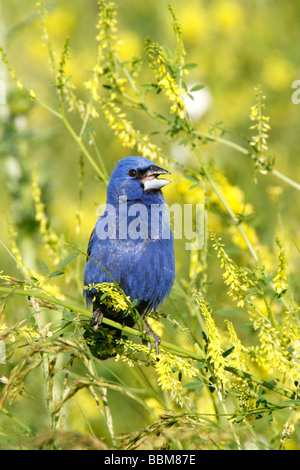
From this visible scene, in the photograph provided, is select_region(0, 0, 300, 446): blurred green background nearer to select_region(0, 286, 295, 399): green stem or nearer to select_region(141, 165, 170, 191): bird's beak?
select_region(141, 165, 170, 191): bird's beak

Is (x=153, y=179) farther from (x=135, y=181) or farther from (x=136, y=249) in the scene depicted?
(x=136, y=249)

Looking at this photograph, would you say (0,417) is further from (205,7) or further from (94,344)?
(205,7)

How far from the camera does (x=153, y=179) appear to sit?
3348mm

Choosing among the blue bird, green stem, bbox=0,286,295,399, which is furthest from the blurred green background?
green stem, bbox=0,286,295,399

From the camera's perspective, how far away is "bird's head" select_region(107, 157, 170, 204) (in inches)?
131

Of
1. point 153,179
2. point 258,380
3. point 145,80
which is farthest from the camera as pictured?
point 145,80

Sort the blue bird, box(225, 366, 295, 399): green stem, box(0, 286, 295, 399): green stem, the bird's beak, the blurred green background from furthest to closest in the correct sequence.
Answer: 1. the blurred green background
2. the bird's beak
3. the blue bird
4. box(225, 366, 295, 399): green stem
5. box(0, 286, 295, 399): green stem

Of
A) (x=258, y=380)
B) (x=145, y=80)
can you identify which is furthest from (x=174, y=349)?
(x=145, y=80)

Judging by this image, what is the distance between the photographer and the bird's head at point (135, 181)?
A: 10.9ft

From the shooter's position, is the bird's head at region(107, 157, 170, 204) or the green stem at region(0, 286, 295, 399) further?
the bird's head at region(107, 157, 170, 204)

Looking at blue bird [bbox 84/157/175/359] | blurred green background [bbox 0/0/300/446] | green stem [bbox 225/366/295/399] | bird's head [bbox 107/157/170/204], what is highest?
blurred green background [bbox 0/0/300/446]

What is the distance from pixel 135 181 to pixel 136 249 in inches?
16.9

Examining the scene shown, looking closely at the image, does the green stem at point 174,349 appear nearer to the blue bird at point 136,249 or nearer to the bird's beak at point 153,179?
the blue bird at point 136,249

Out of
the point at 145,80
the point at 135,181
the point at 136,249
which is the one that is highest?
the point at 145,80
